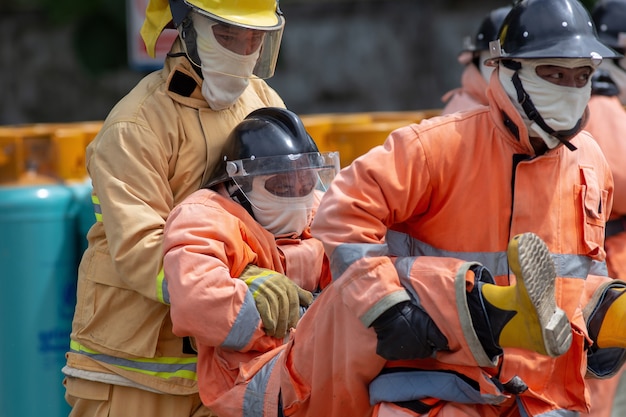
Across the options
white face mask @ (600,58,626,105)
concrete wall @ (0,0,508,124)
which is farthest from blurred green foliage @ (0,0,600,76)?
white face mask @ (600,58,626,105)

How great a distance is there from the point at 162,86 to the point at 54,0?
11.4 meters

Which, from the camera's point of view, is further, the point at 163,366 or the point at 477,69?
the point at 477,69

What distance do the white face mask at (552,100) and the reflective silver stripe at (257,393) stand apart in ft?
3.85

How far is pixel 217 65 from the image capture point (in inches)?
187

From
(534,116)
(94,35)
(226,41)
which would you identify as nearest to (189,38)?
(226,41)

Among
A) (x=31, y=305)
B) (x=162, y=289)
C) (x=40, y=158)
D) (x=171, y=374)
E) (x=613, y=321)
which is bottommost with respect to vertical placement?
(x=31, y=305)

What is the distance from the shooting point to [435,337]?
359 cm

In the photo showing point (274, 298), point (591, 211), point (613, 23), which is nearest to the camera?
point (591, 211)

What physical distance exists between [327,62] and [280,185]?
1169 cm

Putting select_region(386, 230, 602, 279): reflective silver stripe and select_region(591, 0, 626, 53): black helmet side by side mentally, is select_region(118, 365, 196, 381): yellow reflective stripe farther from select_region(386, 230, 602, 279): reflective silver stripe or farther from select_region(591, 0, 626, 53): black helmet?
select_region(591, 0, 626, 53): black helmet

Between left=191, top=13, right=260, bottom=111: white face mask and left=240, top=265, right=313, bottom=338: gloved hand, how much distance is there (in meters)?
0.74

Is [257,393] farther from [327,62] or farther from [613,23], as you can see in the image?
Result: [327,62]

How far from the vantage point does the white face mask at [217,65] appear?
15.5 ft

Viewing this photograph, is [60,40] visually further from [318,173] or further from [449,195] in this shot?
[449,195]
